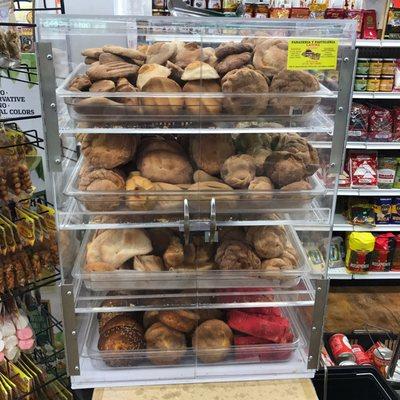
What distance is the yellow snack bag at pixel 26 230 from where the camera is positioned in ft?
5.78

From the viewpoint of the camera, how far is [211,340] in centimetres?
131

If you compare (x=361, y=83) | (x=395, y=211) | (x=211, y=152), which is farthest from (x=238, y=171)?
(x=395, y=211)

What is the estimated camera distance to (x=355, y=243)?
3.52 m

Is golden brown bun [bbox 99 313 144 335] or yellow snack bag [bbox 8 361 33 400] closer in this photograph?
golden brown bun [bbox 99 313 144 335]

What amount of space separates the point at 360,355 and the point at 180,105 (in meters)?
1.64

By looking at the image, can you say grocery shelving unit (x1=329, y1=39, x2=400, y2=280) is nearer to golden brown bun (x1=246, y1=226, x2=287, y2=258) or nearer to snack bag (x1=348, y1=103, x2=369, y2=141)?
snack bag (x1=348, y1=103, x2=369, y2=141)

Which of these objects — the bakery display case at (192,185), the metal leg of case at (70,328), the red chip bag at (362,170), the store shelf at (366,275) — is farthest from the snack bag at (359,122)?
the metal leg of case at (70,328)

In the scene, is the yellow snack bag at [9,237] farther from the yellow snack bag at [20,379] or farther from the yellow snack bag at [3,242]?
the yellow snack bag at [20,379]

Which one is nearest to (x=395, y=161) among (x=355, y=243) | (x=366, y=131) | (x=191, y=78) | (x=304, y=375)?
(x=366, y=131)

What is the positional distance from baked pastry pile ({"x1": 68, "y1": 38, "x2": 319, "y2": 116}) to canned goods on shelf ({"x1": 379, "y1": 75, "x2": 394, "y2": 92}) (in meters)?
2.35

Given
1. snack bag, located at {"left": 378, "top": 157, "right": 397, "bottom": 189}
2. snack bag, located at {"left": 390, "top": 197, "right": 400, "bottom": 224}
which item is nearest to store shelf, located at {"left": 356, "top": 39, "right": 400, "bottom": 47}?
snack bag, located at {"left": 378, "top": 157, "right": 397, "bottom": 189}

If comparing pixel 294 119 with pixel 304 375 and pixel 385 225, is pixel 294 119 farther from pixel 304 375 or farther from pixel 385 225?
pixel 385 225

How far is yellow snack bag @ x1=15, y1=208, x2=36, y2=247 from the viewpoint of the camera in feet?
5.78

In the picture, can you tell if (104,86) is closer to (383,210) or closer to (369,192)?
(369,192)
